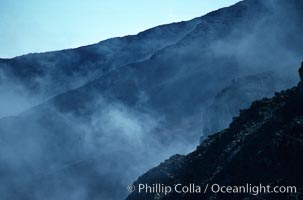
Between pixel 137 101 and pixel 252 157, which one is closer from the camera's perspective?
pixel 252 157

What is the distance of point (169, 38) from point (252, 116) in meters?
55.5

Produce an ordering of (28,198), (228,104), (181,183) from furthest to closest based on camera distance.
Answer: (28,198) < (228,104) < (181,183)

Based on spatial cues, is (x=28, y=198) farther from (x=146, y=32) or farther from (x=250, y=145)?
(x=146, y=32)

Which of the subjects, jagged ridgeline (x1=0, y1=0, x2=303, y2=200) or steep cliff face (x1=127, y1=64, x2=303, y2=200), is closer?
steep cliff face (x1=127, y1=64, x2=303, y2=200)

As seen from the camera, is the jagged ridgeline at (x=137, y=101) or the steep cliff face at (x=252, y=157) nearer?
the steep cliff face at (x=252, y=157)

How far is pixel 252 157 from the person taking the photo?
13.7 metres

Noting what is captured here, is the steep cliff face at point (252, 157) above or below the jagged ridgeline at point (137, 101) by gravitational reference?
below

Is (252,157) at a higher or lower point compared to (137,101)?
lower

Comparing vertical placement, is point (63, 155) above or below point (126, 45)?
below

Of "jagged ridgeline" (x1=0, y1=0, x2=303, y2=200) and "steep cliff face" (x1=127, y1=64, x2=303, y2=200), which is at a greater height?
"jagged ridgeline" (x1=0, y1=0, x2=303, y2=200)

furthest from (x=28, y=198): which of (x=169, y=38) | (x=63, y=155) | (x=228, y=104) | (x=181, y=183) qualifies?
(x=169, y=38)

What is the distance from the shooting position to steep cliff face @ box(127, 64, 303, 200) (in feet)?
41.2

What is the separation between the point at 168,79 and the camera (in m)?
55.2

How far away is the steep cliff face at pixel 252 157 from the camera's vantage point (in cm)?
1255
